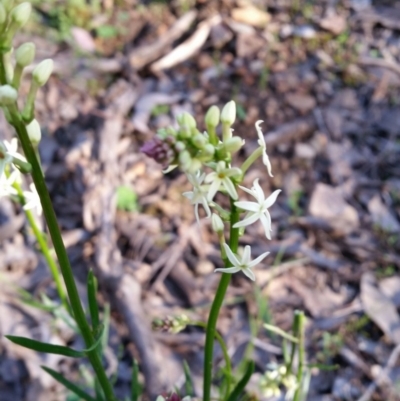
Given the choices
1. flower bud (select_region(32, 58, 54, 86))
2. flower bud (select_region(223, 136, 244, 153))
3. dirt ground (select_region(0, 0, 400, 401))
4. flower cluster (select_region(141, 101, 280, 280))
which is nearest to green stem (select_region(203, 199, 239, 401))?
flower cluster (select_region(141, 101, 280, 280))

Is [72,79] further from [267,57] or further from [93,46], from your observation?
[267,57]

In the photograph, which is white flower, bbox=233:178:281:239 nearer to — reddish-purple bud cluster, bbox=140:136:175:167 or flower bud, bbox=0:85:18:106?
reddish-purple bud cluster, bbox=140:136:175:167

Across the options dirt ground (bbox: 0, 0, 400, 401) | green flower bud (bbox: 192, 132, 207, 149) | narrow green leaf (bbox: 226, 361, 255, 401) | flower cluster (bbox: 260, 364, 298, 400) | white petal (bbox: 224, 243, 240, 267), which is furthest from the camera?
dirt ground (bbox: 0, 0, 400, 401)

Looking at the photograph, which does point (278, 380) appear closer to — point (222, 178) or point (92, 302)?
point (92, 302)

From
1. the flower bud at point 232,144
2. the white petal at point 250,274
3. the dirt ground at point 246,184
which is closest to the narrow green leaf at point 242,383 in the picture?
the white petal at point 250,274

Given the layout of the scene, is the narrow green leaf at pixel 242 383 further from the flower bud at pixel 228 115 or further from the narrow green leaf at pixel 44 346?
the flower bud at pixel 228 115

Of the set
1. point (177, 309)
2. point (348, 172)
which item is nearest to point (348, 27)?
point (348, 172)
